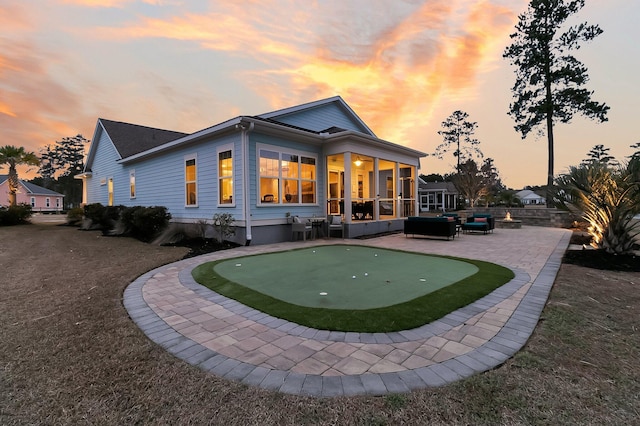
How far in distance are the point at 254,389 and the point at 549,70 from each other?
84.6 feet

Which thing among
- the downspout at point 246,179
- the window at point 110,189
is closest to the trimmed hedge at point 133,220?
the window at point 110,189

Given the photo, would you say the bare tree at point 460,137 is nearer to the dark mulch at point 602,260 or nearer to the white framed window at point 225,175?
the dark mulch at point 602,260

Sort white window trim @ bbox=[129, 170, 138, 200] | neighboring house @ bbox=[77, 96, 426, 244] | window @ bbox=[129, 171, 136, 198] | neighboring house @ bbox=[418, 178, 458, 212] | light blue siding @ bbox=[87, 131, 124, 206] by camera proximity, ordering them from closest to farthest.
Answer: neighboring house @ bbox=[77, 96, 426, 244]
white window trim @ bbox=[129, 170, 138, 200]
window @ bbox=[129, 171, 136, 198]
light blue siding @ bbox=[87, 131, 124, 206]
neighboring house @ bbox=[418, 178, 458, 212]

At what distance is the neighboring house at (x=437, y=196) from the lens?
37500 mm

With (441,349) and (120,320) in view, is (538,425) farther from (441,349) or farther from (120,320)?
(120,320)

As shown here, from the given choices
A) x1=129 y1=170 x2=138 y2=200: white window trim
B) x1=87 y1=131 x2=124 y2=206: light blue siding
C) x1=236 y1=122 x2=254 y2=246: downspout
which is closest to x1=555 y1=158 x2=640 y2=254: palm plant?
x1=236 y1=122 x2=254 y2=246: downspout

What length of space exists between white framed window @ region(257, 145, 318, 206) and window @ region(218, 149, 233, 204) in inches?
41.8

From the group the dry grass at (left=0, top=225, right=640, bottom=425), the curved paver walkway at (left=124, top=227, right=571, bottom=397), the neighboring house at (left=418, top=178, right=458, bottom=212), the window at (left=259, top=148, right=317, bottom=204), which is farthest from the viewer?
the neighboring house at (left=418, top=178, right=458, bottom=212)

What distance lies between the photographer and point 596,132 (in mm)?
18781

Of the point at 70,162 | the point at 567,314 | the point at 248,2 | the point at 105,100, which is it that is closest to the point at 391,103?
the point at 248,2

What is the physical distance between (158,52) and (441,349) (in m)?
14.7

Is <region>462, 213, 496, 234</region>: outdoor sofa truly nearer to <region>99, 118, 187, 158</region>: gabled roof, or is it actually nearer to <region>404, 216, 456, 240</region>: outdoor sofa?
<region>404, 216, 456, 240</region>: outdoor sofa

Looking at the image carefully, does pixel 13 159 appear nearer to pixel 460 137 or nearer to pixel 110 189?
pixel 110 189

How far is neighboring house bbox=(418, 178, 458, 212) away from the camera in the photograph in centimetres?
3750
